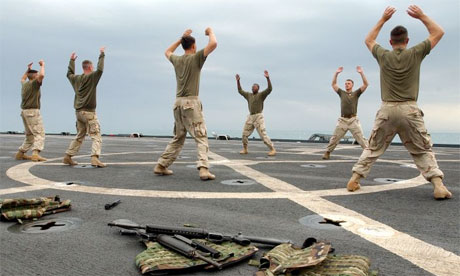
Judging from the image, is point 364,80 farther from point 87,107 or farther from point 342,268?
point 342,268

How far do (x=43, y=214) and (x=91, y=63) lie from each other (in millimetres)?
5340

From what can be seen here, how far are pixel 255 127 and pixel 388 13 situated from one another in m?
7.60

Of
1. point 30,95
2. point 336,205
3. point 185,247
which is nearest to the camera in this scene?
point 185,247

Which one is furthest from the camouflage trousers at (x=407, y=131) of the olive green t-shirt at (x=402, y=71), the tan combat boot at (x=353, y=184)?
the tan combat boot at (x=353, y=184)

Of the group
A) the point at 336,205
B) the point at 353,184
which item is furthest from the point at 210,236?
the point at 353,184

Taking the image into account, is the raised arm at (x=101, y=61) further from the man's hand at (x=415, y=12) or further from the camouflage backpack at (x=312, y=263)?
the camouflage backpack at (x=312, y=263)

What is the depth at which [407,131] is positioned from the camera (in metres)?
4.53

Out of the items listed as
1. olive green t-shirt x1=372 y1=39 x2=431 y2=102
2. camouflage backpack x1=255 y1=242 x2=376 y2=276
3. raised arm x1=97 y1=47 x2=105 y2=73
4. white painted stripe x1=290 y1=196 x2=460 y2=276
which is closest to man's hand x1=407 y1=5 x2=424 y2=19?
olive green t-shirt x1=372 y1=39 x2=431 y2=102

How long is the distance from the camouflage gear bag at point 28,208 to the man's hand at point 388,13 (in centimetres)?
469

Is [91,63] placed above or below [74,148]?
above

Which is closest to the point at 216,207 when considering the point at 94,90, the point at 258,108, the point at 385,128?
the point at 385,128

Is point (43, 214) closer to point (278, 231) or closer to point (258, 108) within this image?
point (278, 231)

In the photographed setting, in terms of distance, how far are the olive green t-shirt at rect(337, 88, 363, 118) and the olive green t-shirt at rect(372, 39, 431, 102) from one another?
5.18 m

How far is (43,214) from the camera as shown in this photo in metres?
3.37
